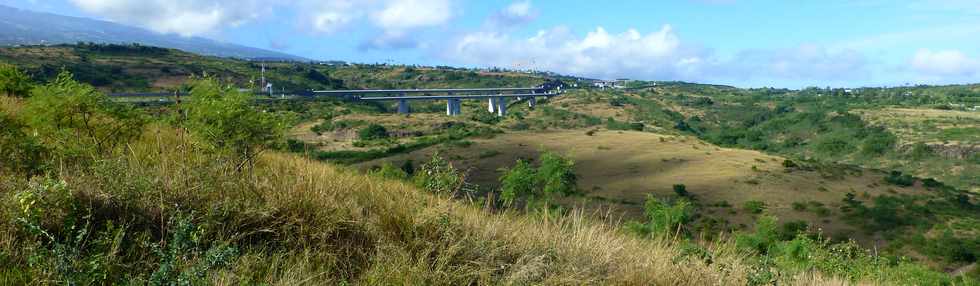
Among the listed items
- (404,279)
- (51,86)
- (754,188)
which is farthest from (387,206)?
(754,188)

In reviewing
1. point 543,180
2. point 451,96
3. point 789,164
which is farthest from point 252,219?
point 451,96

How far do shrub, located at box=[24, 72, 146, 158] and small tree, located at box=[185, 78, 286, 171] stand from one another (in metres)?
0.82

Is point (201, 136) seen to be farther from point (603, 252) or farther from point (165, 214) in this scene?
point (603, 252)

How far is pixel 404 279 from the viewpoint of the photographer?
4.07 m

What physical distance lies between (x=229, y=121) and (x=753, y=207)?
173 ft

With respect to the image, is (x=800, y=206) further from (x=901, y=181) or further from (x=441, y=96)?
(x=441, y=96)

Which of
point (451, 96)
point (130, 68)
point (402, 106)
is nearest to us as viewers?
point (130, 68)

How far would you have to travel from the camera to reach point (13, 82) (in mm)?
13602

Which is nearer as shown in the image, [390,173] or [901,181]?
[390,173]

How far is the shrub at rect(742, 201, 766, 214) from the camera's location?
172ft

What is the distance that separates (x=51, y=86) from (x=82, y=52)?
128 meters

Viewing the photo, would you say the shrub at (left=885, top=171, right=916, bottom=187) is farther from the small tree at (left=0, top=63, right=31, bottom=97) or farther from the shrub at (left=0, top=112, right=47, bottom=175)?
the shrub at (left=0, top=112, right=47, bottom=175)

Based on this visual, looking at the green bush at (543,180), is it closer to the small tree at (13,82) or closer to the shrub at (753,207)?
the shrub at (753,207)

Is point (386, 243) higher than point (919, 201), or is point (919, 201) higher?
point (386, 243)
